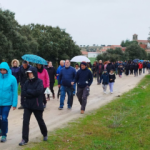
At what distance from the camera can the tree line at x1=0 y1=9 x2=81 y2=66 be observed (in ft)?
90.1

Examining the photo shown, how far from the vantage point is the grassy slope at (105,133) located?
5660 mm

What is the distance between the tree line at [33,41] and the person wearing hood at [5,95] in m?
21.1

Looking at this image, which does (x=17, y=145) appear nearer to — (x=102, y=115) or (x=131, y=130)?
(x=131, y=130)

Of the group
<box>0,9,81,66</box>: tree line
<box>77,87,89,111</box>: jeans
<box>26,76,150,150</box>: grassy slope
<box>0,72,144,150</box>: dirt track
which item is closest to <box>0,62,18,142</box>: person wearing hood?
<box>0,72,144,150</box>: dirt track

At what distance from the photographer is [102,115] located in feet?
28.6

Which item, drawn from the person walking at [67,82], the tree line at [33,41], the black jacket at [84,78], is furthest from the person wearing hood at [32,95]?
the tree line at [33,41]

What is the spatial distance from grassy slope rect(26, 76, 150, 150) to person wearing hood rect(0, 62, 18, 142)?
94cm

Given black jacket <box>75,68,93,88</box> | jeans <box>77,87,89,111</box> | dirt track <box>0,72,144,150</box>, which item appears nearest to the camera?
dirt track <box>0,72,144,150</box>

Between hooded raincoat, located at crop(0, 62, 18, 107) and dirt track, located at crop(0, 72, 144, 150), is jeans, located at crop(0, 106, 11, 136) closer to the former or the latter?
hooded raincoat, located at crop(0, 62, 18, 107)

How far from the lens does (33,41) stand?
117 ft

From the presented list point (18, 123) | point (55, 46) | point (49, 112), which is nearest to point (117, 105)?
point (49, 112)

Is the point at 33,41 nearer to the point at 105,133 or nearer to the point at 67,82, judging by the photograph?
the point at 67,82

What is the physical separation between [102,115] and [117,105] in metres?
1.87

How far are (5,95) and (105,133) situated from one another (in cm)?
272
